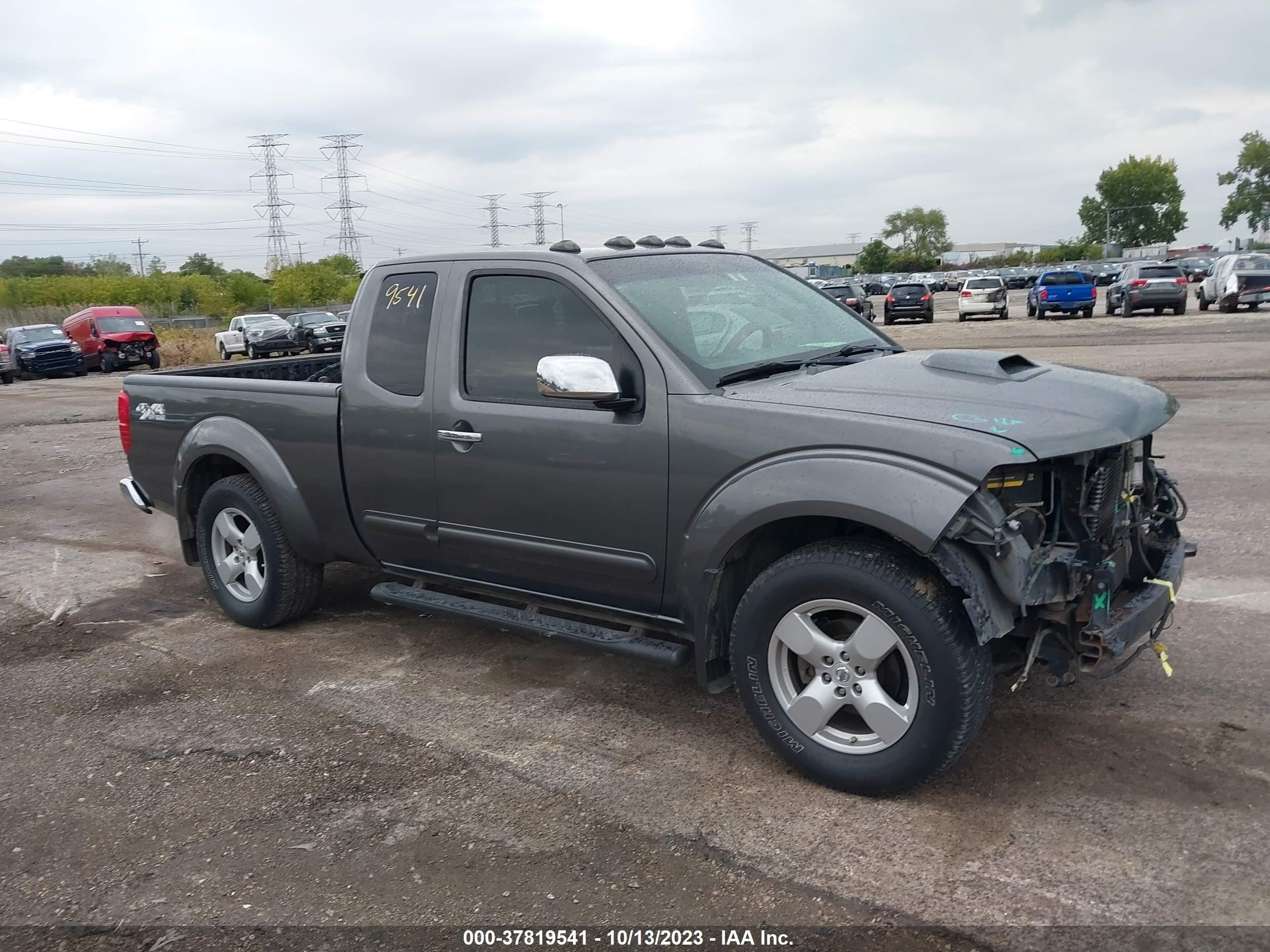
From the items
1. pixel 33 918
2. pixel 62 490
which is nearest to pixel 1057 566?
pixel 33 918

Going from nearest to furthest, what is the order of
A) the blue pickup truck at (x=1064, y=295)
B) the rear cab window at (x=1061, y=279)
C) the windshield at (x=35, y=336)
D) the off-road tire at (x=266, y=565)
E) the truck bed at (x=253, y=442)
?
the truck bed at (x=253, y=442)
the off-road tire at (x=266, y=565)
the windshield at (x=35, y=336)
the blue pickup truck at (x=1064, y=295)
the rear cab window at (x=1061, y=279)

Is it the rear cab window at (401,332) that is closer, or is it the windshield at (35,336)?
the rear cab window at (401,332)

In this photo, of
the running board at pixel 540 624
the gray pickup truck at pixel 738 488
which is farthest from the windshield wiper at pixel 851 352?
the running board at pixel 540 624

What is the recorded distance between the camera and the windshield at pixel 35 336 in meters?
31.9

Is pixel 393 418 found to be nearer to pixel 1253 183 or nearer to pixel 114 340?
pixel 114 340

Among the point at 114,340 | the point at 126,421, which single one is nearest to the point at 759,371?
the point at 126,421

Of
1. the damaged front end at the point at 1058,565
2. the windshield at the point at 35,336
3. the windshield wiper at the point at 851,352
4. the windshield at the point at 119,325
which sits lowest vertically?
the damaged front end at the point at 1058,565

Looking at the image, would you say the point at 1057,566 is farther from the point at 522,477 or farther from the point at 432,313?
the point at 432,313

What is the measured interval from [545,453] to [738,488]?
0.88 metres

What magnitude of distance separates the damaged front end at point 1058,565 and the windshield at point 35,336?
34246mm

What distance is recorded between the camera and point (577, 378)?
3.83 metres

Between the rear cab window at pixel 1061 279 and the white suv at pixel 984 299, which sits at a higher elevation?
the rear cab window at pixel 1061 279

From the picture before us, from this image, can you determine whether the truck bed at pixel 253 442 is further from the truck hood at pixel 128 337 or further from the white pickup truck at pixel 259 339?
the white pickup truck at pixel 259 339

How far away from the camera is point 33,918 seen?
320 cm
